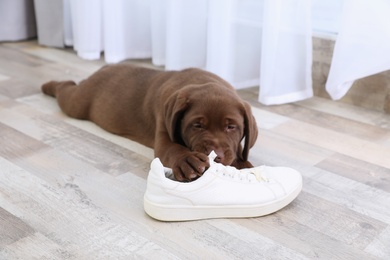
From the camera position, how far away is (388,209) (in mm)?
1464

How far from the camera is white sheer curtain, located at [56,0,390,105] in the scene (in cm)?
211

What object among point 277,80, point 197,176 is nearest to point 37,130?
point 197,176

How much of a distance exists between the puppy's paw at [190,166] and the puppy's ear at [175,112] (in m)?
0.16

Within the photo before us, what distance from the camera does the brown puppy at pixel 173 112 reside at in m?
1.49

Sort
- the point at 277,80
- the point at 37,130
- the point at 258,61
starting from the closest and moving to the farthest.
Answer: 1. the point at 37,130
2. the point at 277,80
3. the point at 258,61

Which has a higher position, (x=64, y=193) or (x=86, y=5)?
(x=86, y=5)

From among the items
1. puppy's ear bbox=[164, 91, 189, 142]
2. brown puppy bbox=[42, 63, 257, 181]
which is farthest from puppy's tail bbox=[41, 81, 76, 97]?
puppy's ear bbox=[164, 91, 189, 142]

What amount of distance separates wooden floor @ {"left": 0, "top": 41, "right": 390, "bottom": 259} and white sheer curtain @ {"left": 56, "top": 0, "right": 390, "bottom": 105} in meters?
0.18

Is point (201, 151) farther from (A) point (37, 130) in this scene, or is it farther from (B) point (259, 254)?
(A) point (37, 130)

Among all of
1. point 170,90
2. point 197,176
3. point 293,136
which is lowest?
point 293,136

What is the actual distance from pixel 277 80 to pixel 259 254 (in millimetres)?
1221

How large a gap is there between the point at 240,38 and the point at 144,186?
114cm

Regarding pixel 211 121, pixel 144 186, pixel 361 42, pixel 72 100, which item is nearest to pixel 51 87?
pixel 72 100

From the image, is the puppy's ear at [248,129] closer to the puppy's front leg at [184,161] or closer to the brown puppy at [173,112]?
the brown puppy at [173,112]
